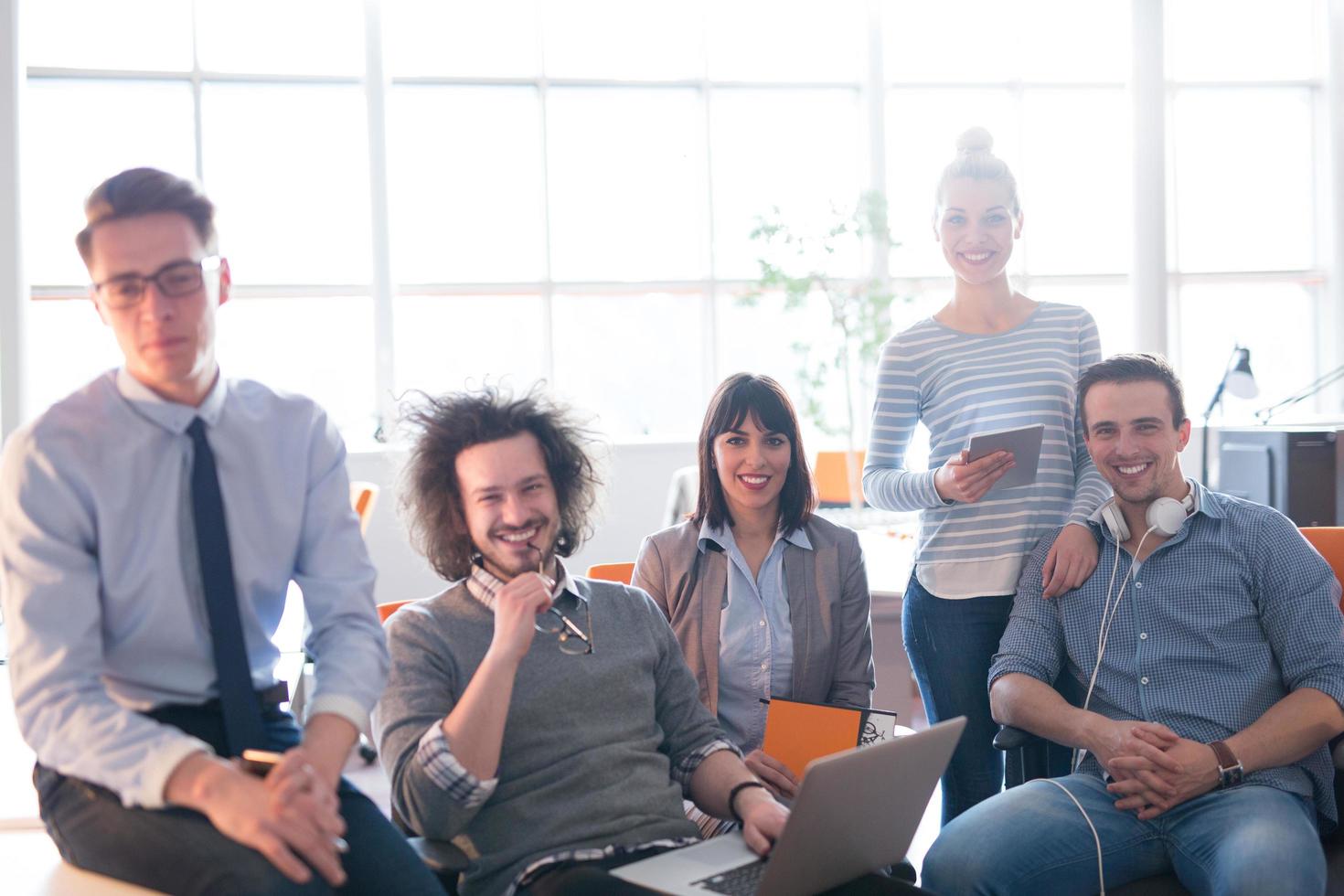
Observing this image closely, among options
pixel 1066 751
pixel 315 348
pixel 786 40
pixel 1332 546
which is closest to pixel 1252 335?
pixel 786 40

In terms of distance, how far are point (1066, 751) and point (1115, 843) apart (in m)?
0.47

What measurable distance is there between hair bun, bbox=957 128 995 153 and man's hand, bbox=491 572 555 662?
4.80ft

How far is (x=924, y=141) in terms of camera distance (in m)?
7.59

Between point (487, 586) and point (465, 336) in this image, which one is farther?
point (465, 336)

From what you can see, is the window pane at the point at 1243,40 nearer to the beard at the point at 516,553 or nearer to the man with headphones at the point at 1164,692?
the man with headphones at the point at 1164,692

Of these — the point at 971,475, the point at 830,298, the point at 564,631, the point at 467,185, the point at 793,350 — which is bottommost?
the point at 564,631

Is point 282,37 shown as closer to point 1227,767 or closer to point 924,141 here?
point 924,141

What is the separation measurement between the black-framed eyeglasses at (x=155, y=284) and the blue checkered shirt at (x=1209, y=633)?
168 cm

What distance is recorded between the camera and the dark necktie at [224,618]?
5.22 ft

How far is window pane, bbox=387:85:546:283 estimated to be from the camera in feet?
23.4

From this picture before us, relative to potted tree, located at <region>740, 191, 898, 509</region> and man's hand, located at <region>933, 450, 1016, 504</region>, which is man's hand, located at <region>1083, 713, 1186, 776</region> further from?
potted tree, located at <region>740, 191, 898, 509</region>

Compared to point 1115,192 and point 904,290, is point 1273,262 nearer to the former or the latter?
point 1115,192

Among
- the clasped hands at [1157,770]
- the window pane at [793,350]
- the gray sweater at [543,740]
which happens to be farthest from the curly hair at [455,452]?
the window pane at [793,350]

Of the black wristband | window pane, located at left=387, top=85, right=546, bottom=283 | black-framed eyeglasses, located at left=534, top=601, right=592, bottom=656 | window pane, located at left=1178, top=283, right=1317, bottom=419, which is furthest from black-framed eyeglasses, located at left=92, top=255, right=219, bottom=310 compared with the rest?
window pane, located at left=1178, top=283, right=1317, bottom=419
